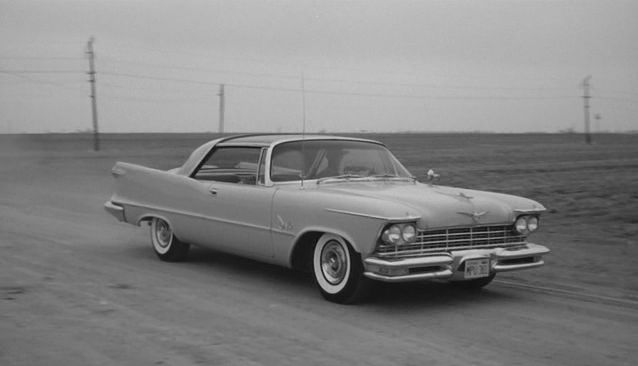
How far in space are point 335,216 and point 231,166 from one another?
6.85 ft

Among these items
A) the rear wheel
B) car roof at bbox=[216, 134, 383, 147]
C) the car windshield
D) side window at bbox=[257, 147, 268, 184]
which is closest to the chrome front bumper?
the car windshield

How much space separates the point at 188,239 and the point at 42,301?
202 cm

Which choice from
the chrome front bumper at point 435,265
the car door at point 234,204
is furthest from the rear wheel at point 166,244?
the chrome front bumper at point 435,265

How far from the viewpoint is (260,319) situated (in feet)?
18.2

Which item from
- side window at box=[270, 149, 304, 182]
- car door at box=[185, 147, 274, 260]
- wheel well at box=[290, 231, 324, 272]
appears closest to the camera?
wheel well at box=[290, 231, 324, 272]

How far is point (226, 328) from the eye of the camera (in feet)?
Answer: 17.3

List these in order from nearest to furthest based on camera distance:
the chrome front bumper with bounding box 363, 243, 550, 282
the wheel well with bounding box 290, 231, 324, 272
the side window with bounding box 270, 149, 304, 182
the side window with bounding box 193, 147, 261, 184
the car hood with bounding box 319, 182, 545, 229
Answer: the chrome front bumper with bounding box 363, 243, 550, 282 → the car hood with bounding box 319, 182, 545, 229 → the wheel well with bounding box 290, 231, 324, 272 → the side window with bounding box 270, 149, 304, 182 → the side window with bounding box 193, 147, 261, 184

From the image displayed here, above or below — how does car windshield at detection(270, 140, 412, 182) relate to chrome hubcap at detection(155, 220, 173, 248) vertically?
above

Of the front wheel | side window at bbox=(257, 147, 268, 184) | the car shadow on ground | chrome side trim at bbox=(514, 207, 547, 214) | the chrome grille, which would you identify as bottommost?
the car shadow on ground

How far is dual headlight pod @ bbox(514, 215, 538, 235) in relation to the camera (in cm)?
650

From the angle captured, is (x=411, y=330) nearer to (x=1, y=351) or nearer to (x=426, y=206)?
(x=426, y=206)

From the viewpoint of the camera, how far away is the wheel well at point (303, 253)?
646 centimetres

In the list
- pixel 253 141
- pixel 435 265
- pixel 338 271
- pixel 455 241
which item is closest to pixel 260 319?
pixel 338 271

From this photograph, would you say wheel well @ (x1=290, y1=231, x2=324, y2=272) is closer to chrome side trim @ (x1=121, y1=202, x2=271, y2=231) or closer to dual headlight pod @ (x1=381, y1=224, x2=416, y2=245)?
chrome side trim @ (x1=121, y1=202, x2=271, y2=231)
